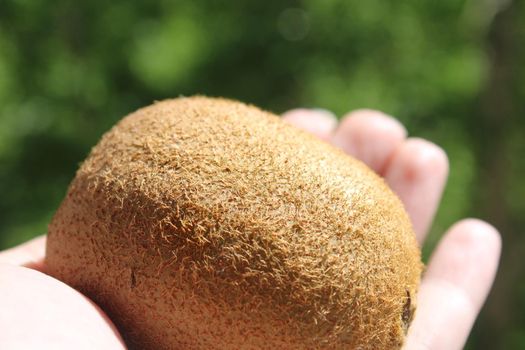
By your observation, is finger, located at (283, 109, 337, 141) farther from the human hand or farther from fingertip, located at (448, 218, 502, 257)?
fingertip, located at (448, 218, 502, 257)

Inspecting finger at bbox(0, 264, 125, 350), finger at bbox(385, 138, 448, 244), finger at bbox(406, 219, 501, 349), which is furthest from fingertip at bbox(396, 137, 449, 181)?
finger at bbox(0, 264, 125, 350)

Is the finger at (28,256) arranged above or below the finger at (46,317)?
below

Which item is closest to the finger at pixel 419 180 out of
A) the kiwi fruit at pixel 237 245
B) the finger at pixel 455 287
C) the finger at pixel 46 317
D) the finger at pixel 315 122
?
the finger at pixel 455 287

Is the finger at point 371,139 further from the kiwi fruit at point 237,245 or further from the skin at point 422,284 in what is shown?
the kiwi fruit at point 237,245

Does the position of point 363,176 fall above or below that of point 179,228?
above

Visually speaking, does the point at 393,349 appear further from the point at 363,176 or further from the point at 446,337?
the point at 363,176

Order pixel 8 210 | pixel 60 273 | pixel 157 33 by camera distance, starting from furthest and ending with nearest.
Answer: pixel 157 33 < pixel 8 210 < pixel 60 273

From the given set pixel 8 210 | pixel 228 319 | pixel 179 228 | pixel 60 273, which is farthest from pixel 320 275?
pixel 8 210
